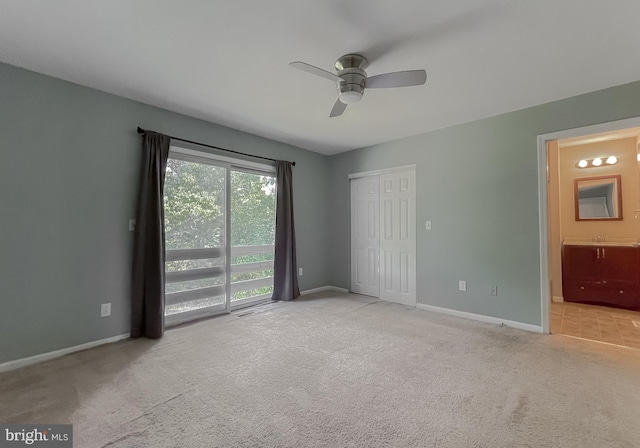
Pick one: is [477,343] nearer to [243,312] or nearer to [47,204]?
[243,312]

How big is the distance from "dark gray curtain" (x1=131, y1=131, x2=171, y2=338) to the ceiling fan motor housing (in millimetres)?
2219

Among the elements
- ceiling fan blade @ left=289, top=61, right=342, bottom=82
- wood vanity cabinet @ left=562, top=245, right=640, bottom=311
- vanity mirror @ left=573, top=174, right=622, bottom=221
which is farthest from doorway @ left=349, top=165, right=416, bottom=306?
vanity mirror @ left=573, top=174, right=622, bottom=221

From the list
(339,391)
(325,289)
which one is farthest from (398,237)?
(339,391)

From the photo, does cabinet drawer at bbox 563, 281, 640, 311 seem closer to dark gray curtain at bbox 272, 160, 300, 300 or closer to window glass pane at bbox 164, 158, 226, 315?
dark gray curtain at bbox 272, 160, 300, 300

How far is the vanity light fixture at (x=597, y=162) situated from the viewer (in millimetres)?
4285

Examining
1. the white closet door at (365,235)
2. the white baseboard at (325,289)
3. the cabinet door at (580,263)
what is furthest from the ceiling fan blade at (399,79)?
the cabinet door at (580,263)

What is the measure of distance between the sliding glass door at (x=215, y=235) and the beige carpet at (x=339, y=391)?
2.02 feet

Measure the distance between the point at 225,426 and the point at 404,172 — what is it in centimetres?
387

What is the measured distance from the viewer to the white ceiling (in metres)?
1.75

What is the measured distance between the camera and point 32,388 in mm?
2035

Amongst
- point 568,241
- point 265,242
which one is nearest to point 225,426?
point 265,242

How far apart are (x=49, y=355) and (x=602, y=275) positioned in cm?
670

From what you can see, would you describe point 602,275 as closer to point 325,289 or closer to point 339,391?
point 325,289

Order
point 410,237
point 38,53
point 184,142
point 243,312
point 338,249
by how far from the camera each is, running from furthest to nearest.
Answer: point 338,249 < point 410,237 < point 243,312 < point 184,142 < point 38,53
